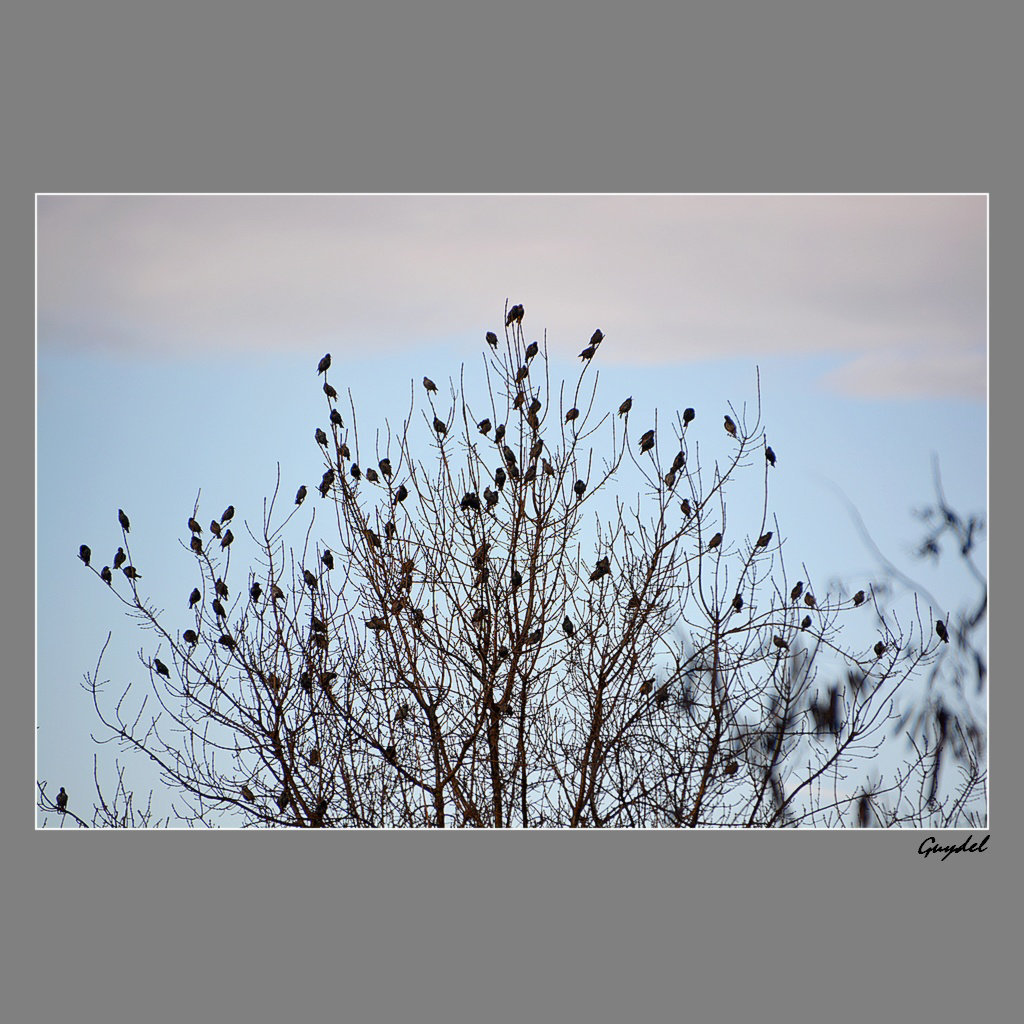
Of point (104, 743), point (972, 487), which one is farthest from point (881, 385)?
point (104, 743)

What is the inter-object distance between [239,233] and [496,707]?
2.19 metres

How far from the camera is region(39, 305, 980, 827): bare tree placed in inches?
211

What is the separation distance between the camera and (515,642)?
18.2 ft

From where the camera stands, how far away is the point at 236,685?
18.2 feet

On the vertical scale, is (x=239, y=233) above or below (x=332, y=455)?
above

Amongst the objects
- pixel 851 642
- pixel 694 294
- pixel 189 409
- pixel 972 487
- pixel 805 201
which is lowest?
pixel 851 642

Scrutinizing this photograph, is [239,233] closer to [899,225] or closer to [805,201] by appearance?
[805,201]

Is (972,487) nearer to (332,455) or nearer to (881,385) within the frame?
(881,385)

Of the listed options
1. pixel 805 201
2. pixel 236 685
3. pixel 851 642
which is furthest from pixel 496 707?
pixel 805 201

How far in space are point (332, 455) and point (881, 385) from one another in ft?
7.25

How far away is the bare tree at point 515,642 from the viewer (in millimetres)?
5363

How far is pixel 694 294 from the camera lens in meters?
5.38

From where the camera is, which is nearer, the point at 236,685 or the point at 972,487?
the point at 972,487

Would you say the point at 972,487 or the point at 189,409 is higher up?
the point at 189,409
